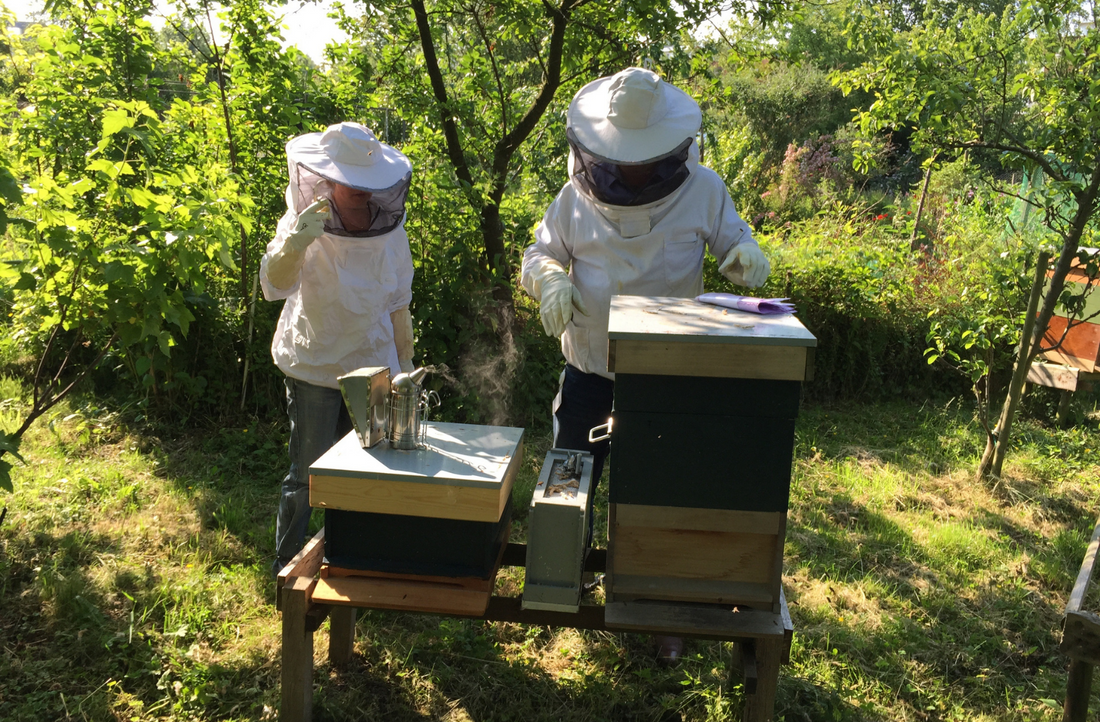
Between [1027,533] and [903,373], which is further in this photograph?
[903,373]

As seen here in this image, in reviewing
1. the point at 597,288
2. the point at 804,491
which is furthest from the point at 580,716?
the point at 804,491

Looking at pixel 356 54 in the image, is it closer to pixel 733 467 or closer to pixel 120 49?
pixel 120 49

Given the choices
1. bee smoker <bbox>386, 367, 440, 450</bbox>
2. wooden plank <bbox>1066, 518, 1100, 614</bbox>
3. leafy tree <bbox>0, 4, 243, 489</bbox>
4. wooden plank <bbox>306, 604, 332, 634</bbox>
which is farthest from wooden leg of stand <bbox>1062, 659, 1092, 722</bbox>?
leafy tree <bbox>0, 4, 243, 489</bbox>

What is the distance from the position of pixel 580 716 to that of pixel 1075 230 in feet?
12.5

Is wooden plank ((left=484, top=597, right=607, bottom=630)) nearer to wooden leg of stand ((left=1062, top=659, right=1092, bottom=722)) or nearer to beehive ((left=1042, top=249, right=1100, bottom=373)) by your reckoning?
wooden leg of stand ((left=1062, top=659, right=1092, bottom=722))

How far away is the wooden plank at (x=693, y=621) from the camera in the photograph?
1997 mm

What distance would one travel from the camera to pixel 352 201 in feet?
9.16

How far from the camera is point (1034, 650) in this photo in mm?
3232

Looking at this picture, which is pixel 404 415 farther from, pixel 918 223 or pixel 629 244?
pixel 918 223

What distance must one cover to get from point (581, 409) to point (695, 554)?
1027mm

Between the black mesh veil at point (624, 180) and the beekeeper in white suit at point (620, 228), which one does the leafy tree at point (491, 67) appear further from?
the black mesh veil at point (624, 180)

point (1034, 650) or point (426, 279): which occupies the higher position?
point (426, 279)

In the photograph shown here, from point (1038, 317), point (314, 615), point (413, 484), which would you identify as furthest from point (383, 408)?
point (1038, 317)

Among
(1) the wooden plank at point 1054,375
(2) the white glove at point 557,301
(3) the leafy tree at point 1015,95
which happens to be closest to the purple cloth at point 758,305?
(2) the white glove at point 557,301
